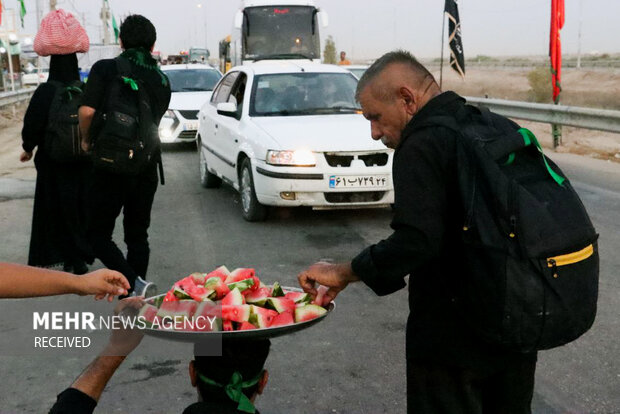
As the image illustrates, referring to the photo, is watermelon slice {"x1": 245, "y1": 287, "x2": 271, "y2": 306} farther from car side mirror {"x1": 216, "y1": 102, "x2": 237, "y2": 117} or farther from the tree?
the tree

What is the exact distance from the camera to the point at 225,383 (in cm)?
262

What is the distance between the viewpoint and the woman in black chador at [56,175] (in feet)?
19.9

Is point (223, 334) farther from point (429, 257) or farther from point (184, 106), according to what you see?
point (184, 106)

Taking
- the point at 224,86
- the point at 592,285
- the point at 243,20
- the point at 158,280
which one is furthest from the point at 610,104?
the point at 592,285

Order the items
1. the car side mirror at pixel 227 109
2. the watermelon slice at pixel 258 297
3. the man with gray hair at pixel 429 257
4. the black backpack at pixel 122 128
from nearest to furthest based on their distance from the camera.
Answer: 1. the man with gray hair at pixel 429 257
2. the watermelon slice at pixel 258 297
3. the black backpack at pixel 122 128
4. the car side mirror at pixel 227 109

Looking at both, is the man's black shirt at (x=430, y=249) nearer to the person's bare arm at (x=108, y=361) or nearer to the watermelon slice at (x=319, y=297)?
the watermelon slice at (x=319, y=297)

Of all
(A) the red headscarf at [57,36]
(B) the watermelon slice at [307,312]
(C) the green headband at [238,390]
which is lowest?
(C) the green headband at [238,390]

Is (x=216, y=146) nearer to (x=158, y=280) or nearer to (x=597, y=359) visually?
(x=158, y=280)

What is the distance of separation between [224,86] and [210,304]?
8543 millimetres

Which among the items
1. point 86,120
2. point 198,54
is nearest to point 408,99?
point 86,120

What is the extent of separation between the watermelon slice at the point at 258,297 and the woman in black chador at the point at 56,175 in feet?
12.5

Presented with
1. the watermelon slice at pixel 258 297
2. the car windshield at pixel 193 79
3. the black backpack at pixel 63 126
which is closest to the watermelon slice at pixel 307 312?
the watermelon slice at pixel 258 297

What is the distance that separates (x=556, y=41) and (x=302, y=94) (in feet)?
26.8

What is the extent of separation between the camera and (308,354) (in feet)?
16.0
